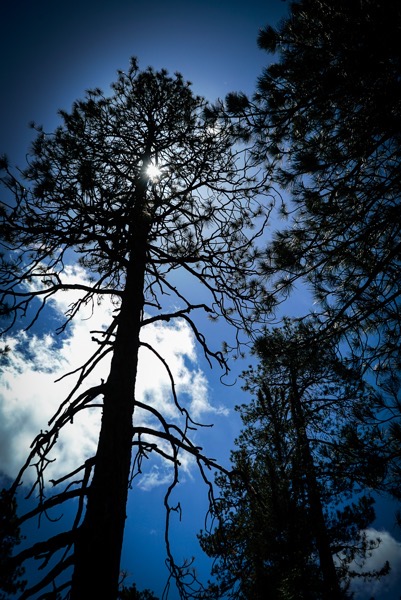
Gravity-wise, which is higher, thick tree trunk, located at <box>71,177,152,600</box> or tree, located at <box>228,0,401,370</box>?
tree, located at <box>228,0,401,370</box>

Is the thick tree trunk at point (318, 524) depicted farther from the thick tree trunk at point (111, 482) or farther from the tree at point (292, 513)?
the thick tree trunk at point (111, 482)

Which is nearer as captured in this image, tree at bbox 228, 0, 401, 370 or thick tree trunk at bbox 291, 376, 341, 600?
tree at bbox 228, 0, 401, 370

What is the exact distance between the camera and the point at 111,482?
1928 mm

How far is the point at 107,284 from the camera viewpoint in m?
4.65

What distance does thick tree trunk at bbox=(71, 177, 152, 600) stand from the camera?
1654 mm

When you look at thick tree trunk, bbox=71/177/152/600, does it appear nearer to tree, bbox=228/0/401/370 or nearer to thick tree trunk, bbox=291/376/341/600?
tree, bbox=228/0/401/370

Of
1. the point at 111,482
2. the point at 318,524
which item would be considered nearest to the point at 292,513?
the point at 318,524

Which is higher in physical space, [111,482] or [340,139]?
[340,139]

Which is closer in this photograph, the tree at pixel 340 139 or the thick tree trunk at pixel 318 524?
the tree at pixel 340 139

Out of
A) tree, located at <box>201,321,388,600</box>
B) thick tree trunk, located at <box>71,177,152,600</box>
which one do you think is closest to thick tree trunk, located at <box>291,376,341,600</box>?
tree, located at <box>201,321,388,600</box>

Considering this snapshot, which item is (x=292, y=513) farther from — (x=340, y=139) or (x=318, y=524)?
(x=340, y=139)

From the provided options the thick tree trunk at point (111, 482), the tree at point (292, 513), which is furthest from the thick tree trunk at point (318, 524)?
the thick tree trunk at point (111, 482)

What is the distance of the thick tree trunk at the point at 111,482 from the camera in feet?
5.43

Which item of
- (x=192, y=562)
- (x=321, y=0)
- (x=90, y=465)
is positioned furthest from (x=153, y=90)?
(x=192, y=562)
